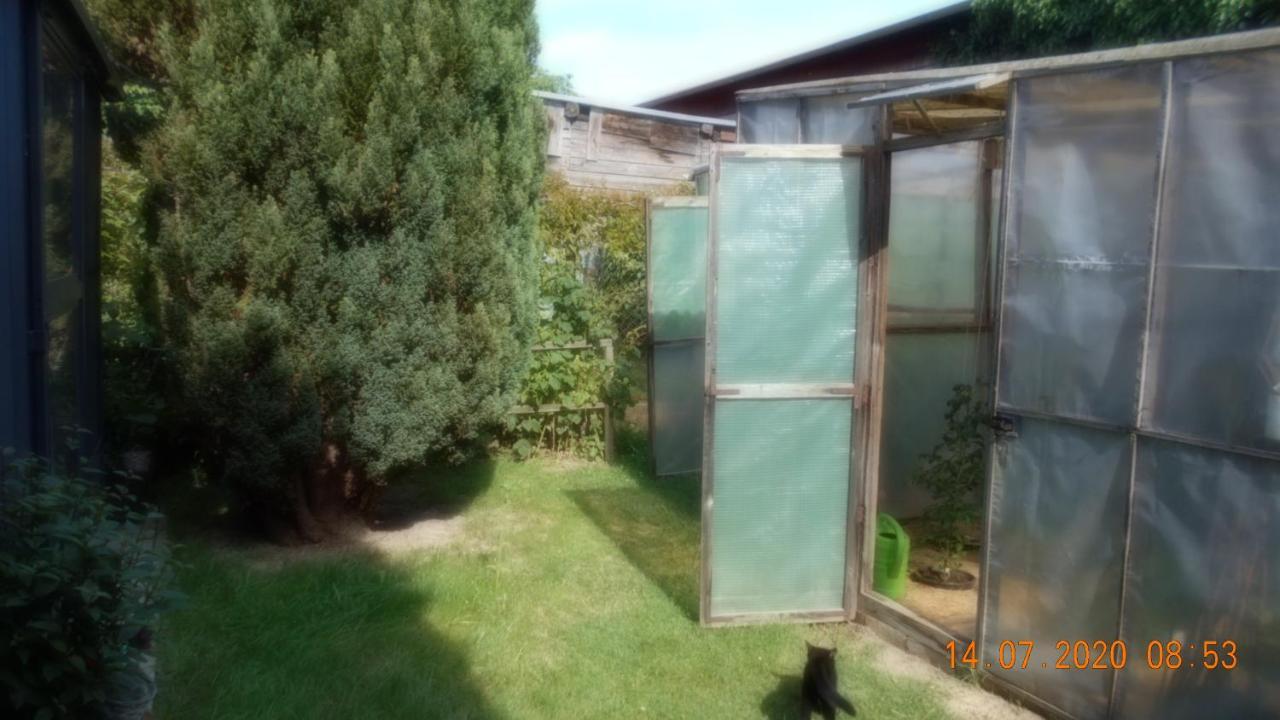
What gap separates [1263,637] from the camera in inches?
127

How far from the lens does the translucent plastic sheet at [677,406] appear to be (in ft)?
27.1

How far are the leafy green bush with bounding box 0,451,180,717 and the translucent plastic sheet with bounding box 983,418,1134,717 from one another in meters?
3.16

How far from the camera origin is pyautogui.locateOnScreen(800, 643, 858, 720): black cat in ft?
13.2

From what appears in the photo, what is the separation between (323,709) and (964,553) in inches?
161

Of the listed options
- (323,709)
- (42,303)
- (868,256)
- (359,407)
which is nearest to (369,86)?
(359,407)

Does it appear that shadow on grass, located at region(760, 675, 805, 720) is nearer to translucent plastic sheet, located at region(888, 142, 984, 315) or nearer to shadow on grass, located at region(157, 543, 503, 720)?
shadow on grass, located at region(157, 543, 503, 720)

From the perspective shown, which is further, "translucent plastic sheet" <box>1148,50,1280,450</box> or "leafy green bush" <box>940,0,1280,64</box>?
"leafy green bush" <box>940,0,1280,64</box>

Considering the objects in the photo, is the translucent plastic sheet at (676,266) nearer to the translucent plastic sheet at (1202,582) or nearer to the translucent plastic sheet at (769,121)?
the translucent plastic sheet at (769,121)

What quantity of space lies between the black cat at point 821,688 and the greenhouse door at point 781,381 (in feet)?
3.01

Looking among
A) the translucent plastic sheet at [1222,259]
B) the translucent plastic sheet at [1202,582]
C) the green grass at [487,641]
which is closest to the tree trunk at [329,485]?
the green grass at [487,641]

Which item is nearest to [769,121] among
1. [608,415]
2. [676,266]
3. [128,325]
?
[676,266]

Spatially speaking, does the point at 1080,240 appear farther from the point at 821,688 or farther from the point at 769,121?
the point at 769,121

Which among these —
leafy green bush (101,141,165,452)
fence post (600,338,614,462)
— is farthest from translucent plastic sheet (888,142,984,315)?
leafy green bush (101,141,165,452)
